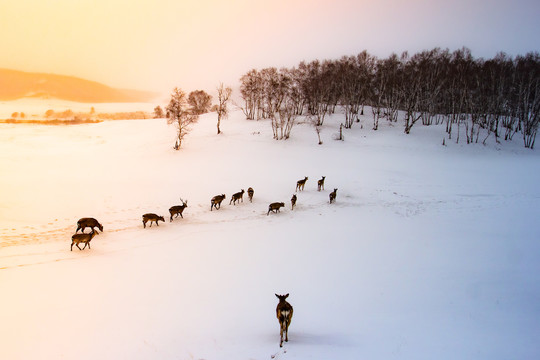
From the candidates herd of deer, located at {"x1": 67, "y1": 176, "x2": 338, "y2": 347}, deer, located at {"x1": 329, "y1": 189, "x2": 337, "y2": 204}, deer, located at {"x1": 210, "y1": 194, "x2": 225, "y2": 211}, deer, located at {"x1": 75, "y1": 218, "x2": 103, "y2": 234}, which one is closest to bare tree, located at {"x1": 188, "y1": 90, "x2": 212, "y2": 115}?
herd of deer, located at {"x1": 67, "y1": 176, "x2": 338, "y2": 347}

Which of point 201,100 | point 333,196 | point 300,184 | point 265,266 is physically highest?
point 201,100

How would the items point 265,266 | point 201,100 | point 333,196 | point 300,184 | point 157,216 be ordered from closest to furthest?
point 265,266 → point 157,216 → point 333,196 → point 300,184 → point 201,100

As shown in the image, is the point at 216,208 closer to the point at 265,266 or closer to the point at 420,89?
the point at 265,266

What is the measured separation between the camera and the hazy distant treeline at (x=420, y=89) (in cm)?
4819

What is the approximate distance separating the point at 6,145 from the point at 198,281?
46934 mm

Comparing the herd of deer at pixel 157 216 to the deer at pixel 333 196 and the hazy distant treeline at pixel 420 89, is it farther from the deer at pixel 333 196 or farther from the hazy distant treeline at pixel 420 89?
the hazy distant treeline at pixel 420 89

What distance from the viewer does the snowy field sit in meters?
7.92

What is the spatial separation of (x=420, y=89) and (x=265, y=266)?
4897 centimetres

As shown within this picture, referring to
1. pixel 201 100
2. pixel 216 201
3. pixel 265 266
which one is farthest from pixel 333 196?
pixel 201 100

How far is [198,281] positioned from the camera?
10938 mm

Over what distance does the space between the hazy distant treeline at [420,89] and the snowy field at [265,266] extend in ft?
77.1

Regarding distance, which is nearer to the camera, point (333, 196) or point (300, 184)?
point (333, 196)

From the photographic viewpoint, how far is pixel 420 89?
48.9m

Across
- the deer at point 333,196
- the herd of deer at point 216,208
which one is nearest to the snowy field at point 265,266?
the herd of deer at point 216,208
